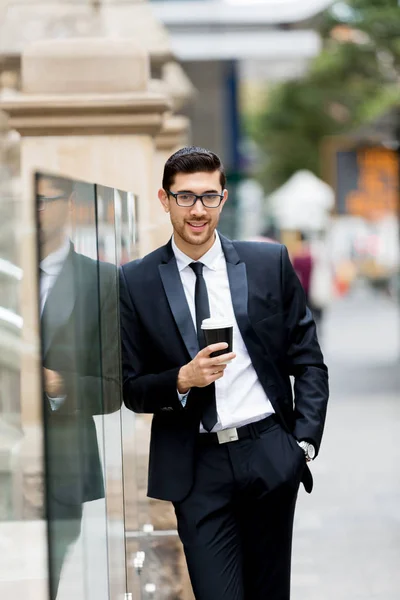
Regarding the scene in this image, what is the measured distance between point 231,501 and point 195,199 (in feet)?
2.99

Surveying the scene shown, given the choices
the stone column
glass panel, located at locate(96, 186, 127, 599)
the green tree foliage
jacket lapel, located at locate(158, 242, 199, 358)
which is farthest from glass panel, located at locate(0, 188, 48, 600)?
the green tree foliage

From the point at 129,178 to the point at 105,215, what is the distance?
100 inches

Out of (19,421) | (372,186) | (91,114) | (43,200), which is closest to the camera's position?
(43,200)

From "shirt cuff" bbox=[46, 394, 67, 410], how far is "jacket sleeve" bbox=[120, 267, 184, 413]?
0.48 meters

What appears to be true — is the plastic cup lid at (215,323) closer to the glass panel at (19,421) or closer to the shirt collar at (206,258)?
the shirt collar at (206,258)

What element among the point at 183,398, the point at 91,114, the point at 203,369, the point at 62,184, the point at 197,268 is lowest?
the point at 183,398

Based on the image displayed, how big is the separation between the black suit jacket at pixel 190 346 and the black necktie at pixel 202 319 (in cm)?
3

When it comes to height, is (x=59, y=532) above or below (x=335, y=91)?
below

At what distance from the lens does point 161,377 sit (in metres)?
3.82

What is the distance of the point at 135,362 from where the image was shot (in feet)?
13.1

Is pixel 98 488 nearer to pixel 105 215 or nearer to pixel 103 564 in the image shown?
pixel 103 564

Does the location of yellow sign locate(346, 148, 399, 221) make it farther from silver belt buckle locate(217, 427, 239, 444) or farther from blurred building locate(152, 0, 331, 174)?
silver belt buckle locate(217, 427, 239, 444)

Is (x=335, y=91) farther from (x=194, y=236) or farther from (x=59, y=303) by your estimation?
(x=59, y=303)

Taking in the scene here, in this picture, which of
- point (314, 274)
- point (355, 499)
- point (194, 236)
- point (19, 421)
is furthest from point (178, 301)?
point (314, 274)
